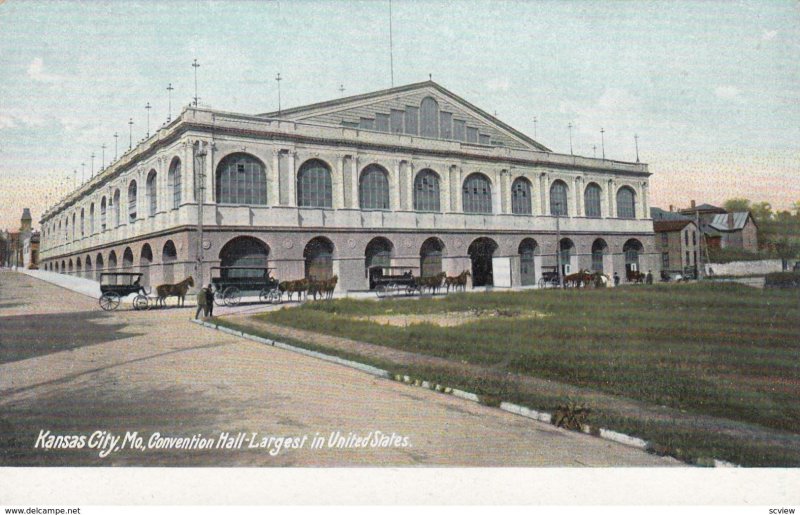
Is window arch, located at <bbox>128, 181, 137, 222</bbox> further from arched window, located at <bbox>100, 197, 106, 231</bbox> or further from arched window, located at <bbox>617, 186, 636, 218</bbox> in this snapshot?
arched window, located at <bbox>617, 186, 636, 218</bbox>

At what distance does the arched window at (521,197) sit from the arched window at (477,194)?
7.79 feet

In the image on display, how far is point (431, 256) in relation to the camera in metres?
38.6

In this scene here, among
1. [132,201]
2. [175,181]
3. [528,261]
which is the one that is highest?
[175,181]

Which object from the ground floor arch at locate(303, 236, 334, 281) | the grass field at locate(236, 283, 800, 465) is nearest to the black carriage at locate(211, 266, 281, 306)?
the grass field at locate(236, 283, 800, 465)

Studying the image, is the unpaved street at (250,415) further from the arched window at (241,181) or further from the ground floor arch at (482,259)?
the ground floor arch at (482,259)

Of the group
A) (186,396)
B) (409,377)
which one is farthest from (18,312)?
(409,377)

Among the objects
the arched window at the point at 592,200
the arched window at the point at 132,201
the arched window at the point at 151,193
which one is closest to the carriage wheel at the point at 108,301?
the arched window at the point at 151,193

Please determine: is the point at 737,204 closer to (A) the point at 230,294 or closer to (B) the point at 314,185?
(A) the point at 230,294

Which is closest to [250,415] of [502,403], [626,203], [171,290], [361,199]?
[502,403]

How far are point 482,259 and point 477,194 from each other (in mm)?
5324

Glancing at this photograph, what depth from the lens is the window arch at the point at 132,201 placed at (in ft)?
124

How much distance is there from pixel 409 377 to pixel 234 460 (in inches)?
152

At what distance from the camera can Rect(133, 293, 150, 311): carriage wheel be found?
22.4m

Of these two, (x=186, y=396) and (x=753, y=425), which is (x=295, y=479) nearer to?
(x=186, y=396)
